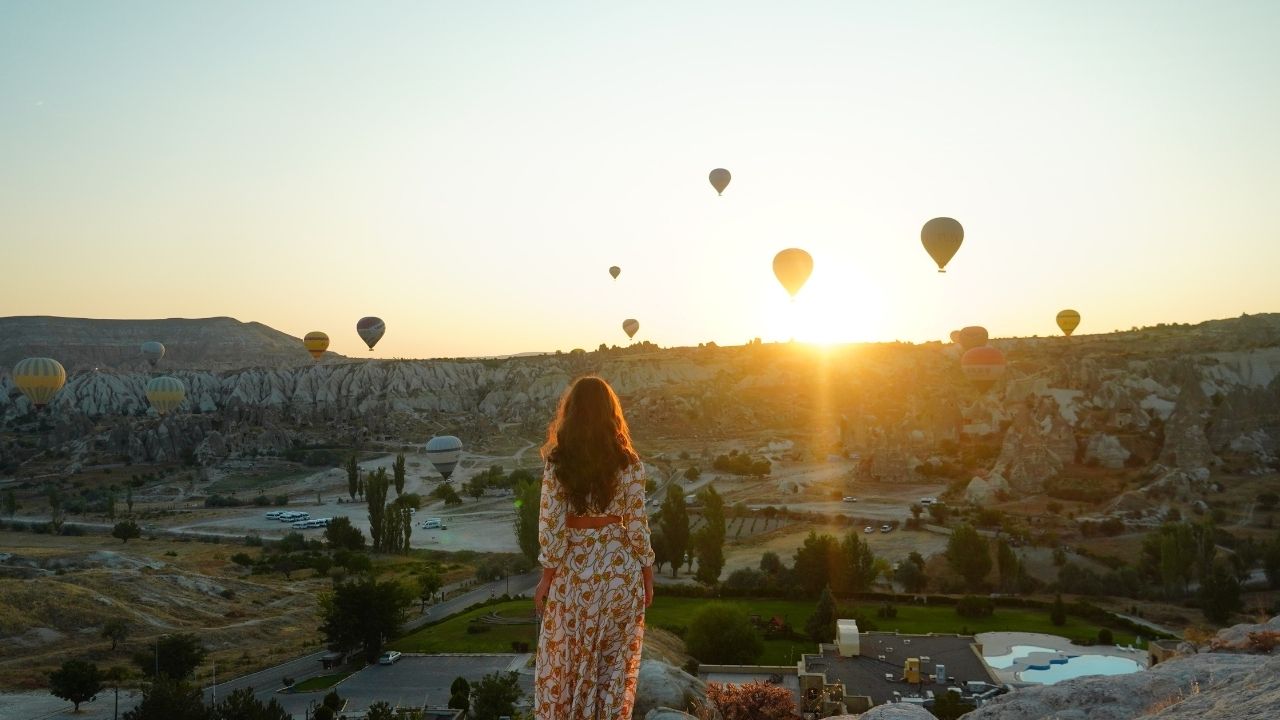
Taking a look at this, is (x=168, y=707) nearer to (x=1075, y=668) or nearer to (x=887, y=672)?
(x=887, y=672)

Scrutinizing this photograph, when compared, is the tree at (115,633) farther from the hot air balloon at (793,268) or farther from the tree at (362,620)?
the hot air balloon at (793,268)

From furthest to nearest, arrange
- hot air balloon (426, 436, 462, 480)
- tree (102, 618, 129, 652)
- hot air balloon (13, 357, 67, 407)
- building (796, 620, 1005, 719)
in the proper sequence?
hot air balloon (13, 357, 67, 407), hot air balloon (426, 436, 462, 480), tree (102, 618, 129, 652), building (796, 620, 1005, 719)

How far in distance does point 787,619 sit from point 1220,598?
1184 cm

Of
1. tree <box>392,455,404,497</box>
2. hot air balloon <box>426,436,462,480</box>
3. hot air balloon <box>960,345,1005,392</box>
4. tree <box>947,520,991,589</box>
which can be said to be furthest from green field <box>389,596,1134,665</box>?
hot air balloon <box>960,345,1005,392</box>

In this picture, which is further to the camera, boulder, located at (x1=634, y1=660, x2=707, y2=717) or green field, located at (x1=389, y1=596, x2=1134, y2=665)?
green field, located at (x1=389, y1=596, x2=1134, y2=665)

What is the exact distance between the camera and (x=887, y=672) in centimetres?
1727

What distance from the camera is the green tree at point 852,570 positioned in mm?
26281

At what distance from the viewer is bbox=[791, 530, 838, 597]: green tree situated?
26.3 metres

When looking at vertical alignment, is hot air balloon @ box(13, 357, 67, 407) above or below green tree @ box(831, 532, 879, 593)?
above

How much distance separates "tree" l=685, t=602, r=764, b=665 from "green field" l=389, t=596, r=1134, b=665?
2.71ft

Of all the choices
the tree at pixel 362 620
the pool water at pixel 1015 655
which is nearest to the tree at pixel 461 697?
the tree at pixel 362 620

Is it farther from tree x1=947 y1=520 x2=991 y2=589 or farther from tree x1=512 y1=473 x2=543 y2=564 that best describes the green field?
tree x1=512 y1=473 x2=543 y2=564

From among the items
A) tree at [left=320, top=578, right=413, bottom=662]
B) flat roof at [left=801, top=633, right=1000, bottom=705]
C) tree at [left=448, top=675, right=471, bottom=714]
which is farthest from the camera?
tree at [left=320, top=578, right=413, bottom=662]

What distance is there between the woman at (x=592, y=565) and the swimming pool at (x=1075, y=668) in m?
16.6
